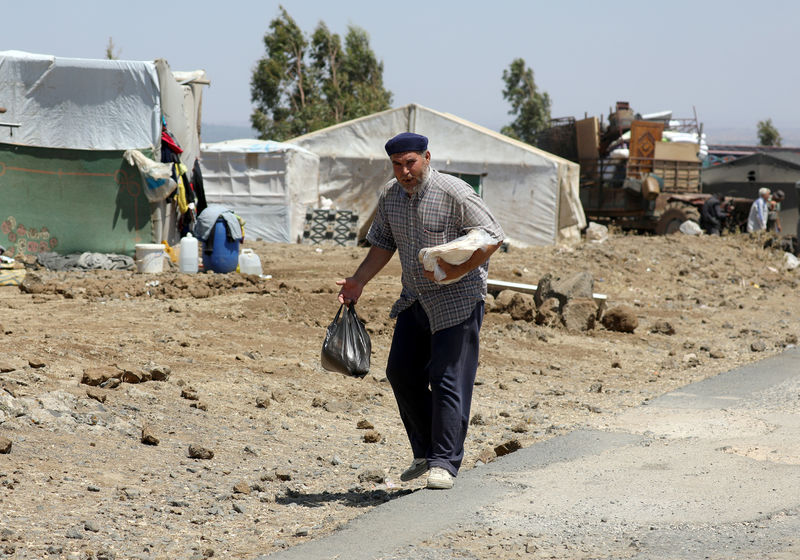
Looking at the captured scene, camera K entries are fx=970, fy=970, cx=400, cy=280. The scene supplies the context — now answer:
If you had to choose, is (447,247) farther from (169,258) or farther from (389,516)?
(169,258)

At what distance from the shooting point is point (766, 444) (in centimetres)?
582

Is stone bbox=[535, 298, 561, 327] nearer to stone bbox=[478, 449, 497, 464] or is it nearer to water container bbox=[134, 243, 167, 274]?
stone bbox=[478, 449, 497, 464]

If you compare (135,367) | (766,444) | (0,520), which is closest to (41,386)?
(135,367)

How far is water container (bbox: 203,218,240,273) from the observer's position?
13.1m

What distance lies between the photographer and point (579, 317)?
1113 cm

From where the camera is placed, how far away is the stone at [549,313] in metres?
11.1

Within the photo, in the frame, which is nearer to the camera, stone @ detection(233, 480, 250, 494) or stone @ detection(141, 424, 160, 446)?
stone @ detection(233, 480, 250, 494)

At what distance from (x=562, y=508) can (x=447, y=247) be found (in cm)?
132

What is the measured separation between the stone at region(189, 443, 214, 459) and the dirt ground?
0.02 metres

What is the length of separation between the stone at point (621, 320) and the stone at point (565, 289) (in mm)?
485

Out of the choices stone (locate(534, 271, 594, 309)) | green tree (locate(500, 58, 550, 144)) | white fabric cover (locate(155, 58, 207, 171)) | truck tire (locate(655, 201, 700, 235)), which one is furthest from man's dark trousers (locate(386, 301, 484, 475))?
green tree (locate(500, 58, 550, 144))

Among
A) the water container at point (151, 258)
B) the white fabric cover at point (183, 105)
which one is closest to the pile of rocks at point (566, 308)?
the water container at point (151, 258)

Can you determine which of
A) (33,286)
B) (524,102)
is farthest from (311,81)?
(33,286)

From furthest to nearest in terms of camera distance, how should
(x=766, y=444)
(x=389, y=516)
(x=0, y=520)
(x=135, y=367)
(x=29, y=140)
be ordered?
(x=29, y=140), (x=135, y=367), (x=766, y=444), (x=389, y=516), (x=0, y=520)
